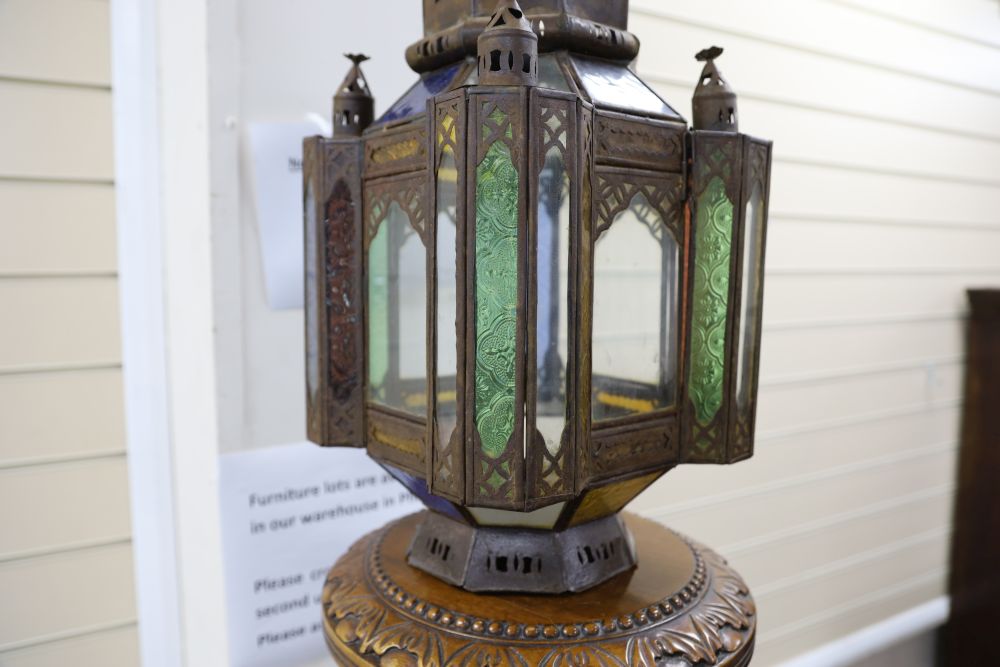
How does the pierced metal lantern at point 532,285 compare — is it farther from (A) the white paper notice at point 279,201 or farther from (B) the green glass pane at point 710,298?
(A) the white paper notice at point 279,201

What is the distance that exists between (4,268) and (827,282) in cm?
164

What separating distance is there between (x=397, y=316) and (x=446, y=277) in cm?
12

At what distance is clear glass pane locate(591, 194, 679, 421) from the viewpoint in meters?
0.66

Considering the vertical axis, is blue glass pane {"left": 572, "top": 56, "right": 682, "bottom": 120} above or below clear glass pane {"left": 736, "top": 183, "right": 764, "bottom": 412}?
above

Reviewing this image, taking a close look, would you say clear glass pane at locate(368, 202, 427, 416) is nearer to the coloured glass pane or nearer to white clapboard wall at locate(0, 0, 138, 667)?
the coloured glass pane

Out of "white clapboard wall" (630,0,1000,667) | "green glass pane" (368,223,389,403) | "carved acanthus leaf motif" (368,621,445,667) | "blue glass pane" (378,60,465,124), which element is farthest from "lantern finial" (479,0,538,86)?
"white clapboard wall" (630,0,1000,667)

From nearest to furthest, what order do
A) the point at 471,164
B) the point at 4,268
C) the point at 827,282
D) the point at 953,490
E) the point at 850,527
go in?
the point at 471,164 < the point at 4,268 < the point at 827,282 < the point at 850,527 < the point at 953,490

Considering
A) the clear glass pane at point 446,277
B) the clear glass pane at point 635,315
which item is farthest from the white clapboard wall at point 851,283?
the clear glass pane at point 446,277

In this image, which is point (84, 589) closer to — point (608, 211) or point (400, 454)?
point (400, 454)

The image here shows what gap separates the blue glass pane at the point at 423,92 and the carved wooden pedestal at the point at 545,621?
468 millimetres

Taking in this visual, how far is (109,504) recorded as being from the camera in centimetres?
95

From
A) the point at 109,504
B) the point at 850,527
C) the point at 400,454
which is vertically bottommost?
the point at 850,527

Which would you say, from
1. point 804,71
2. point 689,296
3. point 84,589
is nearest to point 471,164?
point 689,296

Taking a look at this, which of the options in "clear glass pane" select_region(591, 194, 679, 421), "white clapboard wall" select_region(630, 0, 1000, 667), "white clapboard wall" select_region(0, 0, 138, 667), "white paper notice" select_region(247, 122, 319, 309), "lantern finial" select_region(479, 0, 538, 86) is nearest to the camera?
"lantern finial" select_region(479, 0, 538, 86)
